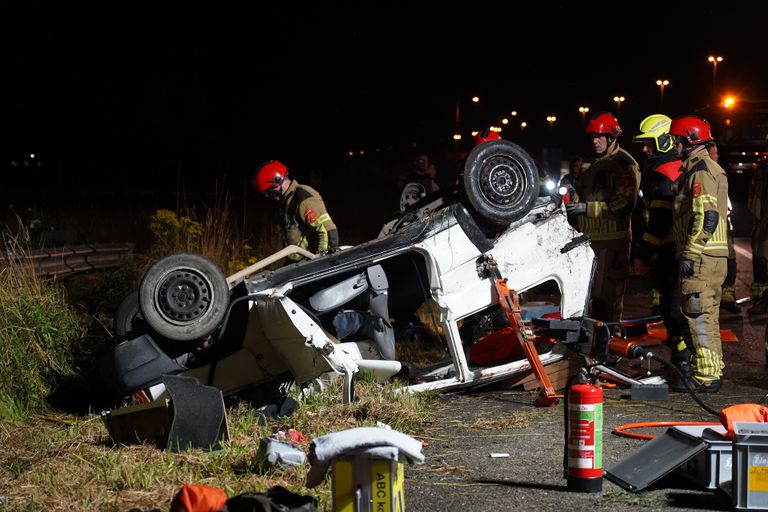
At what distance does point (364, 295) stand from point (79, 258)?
221 inches

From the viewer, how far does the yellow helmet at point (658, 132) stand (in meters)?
8.09

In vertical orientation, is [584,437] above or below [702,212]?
below

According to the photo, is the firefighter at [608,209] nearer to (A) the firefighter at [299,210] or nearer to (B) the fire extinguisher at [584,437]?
(A) the firefighter at [299,210]

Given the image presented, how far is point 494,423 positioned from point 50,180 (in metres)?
30.7

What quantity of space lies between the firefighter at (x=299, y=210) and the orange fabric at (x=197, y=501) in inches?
185

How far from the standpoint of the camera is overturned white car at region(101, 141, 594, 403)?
6223mm

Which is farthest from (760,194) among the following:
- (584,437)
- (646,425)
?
(584,437)

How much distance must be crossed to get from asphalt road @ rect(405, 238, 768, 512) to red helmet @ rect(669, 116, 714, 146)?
182cm

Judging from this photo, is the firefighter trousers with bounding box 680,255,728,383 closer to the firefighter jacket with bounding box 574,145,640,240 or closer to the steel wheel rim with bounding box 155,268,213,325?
the firefighter jacket with bounding box 574,145,640,240

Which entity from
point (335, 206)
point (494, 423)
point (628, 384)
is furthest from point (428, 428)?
point (335, 206)

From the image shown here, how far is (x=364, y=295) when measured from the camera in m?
7.00

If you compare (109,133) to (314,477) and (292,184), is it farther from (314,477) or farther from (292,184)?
(314,477)

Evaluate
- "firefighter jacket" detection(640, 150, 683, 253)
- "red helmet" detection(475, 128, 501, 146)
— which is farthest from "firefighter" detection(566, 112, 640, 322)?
"red helmet" detection(475, 128, 501, 146)

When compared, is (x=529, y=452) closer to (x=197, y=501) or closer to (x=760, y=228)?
(x=197, y=501)
